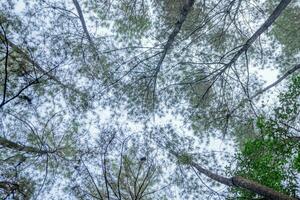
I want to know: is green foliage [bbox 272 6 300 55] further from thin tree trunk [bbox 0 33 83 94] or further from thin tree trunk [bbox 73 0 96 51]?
thin tree trunk [bbox 0 33 83 94]

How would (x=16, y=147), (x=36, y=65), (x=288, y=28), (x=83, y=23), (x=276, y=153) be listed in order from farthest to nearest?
(x=288, y=28) → (x=83, y=23) → (x=36, y=65) → (x=16, y=147) → (x=276, y=153)

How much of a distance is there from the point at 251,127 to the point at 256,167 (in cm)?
487

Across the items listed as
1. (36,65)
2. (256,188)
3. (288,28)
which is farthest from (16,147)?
(288,28)

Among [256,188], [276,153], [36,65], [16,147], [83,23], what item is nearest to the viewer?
[256,188]

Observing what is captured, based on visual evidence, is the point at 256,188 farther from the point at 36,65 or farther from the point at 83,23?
the point at 83,23

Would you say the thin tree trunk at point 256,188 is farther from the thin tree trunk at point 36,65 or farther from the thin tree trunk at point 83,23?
the thin tree trunk at point 83,23

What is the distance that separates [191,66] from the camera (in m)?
13.3

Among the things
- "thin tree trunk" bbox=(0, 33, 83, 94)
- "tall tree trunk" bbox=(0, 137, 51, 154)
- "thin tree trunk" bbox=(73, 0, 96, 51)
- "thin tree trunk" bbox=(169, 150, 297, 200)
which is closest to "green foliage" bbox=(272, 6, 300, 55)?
"thin tree trunk" bbox=(169, 150, 297, 200)

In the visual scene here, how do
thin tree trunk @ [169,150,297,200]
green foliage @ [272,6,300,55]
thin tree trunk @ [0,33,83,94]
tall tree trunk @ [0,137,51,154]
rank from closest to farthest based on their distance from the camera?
thin tree trunk @ [169,150,297,200] → tall tree trunk @ [0,137,51,154] → thin tree trunk @ [0,33,83,94] → green foliage @ [272,6,300,55]

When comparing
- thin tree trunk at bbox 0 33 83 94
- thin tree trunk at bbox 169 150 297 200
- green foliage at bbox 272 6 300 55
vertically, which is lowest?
thin tree trunk at bbox 169 150 297 200

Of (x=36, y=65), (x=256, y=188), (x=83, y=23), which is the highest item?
(x=83, y=23)

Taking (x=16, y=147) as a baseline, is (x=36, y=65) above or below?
above

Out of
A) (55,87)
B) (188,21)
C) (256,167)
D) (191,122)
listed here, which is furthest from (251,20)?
(55,87)

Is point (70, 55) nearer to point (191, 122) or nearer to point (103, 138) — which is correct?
point (103, 138)
